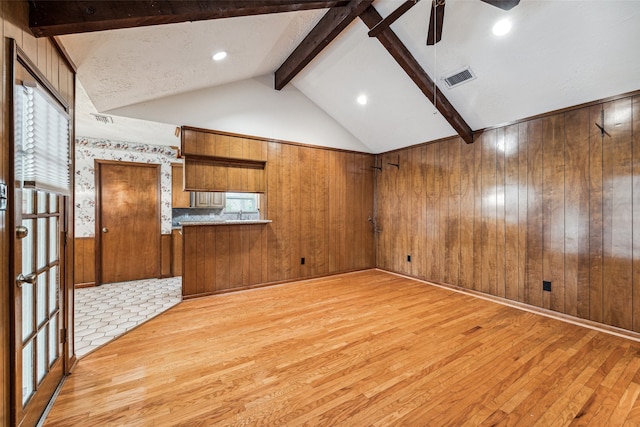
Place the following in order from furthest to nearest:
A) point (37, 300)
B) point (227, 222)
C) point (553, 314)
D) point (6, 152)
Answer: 1. point (227, 222)
2. point (553, 314)
3. point (37, 300)
4. point (6, 152)

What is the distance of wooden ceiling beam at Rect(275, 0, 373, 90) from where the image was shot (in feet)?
9.08

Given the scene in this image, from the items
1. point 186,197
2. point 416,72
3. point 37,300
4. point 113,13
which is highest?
point 416,72

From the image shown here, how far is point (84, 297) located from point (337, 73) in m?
4.83

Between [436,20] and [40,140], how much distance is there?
2793mm

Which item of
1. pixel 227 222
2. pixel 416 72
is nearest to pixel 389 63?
pixel 416 72

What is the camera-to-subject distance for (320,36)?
3.21 meters

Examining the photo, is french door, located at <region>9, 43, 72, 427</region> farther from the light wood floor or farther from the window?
the window

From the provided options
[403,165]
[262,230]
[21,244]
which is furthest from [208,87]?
[403,165]

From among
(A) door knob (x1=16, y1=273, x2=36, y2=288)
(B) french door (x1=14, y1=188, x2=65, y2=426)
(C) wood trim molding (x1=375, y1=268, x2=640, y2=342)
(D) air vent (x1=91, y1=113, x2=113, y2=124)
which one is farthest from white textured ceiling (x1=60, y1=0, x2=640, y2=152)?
(C) wood trim molding (x1=375, y1=268, x2=640, y2=342)

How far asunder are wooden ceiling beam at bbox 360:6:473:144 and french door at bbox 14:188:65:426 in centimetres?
320

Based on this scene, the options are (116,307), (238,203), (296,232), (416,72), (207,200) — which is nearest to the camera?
(416,72)

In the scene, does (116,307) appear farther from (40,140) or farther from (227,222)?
(40,140)

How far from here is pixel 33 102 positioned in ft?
4.53

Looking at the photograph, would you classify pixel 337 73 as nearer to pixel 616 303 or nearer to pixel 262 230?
pixel 262 230
